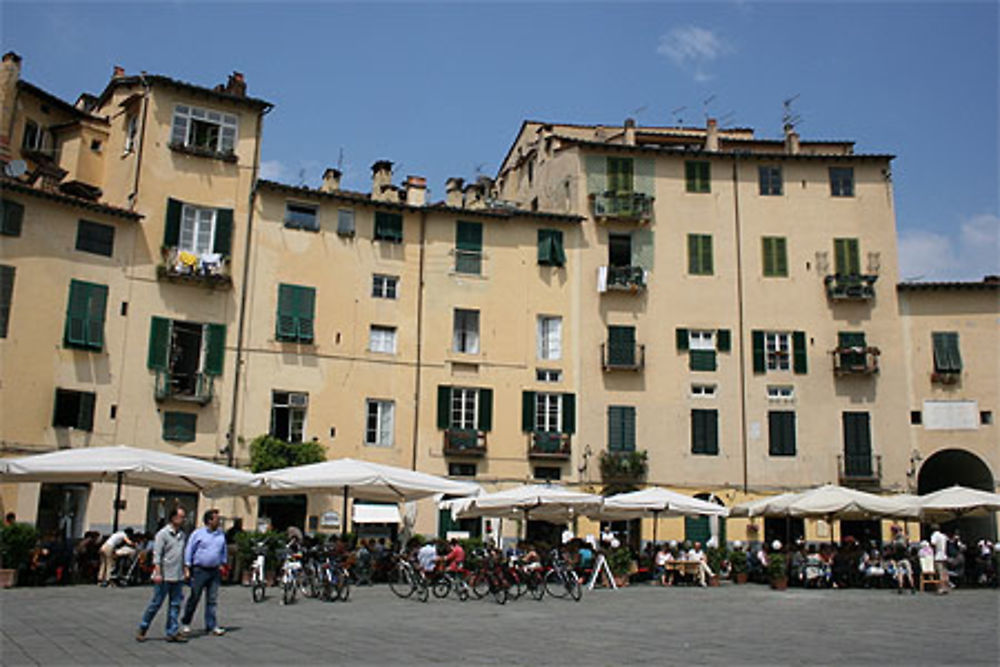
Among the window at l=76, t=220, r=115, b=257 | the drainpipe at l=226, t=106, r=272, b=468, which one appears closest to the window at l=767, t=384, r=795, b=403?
the drainpipe at l=226, t=106, r=272, b=468

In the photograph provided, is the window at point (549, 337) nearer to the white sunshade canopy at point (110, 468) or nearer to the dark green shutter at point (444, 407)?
the dark green shutter at point (444, 407)

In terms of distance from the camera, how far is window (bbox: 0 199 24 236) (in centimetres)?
2952

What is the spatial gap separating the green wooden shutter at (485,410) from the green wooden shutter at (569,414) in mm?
2848

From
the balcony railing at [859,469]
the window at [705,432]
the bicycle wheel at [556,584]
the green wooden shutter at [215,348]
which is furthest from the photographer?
the window at [705,432]

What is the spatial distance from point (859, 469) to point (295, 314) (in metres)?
22.3

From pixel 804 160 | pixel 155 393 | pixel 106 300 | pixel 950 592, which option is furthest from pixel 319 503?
pixel 804 160

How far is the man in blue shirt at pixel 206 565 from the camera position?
13.3 metres

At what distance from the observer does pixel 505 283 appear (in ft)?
123

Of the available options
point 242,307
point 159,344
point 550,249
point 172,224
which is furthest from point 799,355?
point 172,224

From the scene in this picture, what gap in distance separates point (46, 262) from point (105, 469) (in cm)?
1236

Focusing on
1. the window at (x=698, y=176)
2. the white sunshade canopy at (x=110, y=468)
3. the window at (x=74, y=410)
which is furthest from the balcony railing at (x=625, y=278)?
the window at (x=74, y=410)

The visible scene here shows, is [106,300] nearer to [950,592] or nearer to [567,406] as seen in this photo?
[567,406]

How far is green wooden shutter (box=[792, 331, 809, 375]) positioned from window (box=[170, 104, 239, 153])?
22891 mm

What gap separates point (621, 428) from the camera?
36.9 m
